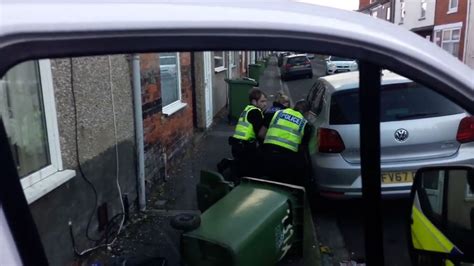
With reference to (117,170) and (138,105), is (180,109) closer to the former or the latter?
(138,105)

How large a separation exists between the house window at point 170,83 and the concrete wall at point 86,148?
1798 millimetres

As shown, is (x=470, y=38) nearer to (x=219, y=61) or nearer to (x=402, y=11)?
(x=402, y=11)

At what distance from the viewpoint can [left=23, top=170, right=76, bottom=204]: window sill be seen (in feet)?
9.45

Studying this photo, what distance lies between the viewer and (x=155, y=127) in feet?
18.8

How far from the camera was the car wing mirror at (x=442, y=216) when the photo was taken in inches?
60.4

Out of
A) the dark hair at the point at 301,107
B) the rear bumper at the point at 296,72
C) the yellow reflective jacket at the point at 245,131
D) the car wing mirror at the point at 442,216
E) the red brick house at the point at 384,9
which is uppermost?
the red brick house at the point at 384,9

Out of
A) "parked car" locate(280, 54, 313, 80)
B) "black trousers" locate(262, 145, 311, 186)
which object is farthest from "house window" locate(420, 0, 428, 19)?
"black trousers" locate(262, 145, 311, 186)

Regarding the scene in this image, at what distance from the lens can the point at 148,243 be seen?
13.9ft

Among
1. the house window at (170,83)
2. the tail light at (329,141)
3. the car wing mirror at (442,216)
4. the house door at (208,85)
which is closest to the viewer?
the car wing mirror at (442,216)

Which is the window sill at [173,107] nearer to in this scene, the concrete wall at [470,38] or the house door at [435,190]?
the house door at [435,190]

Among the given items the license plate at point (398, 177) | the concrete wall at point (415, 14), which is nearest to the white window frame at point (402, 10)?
the concrete wall at point (415, 14)

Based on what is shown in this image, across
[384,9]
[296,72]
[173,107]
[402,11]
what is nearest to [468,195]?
[173,107]

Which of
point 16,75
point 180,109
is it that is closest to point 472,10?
point 180,109

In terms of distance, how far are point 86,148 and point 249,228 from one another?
1644 mm
